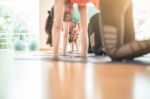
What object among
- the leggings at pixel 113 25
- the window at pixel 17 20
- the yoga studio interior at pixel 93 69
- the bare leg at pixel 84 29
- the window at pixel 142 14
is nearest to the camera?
the yoga studio interior at pixel 93 69

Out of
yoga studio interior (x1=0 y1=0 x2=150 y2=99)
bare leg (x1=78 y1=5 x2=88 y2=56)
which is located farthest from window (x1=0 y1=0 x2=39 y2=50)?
bare leg (x1=78 y1=5 x2=88 y2=56)

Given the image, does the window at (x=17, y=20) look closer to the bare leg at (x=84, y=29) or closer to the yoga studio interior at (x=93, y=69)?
the yoga studio interior at (x=93, y=69)

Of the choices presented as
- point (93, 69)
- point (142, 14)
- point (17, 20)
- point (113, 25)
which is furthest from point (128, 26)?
point (17, 20)

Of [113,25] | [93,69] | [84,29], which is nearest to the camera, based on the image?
[93,69]

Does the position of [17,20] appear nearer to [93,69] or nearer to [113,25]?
[113,25]

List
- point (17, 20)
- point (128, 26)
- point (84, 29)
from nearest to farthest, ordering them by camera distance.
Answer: point (128, 26) → point (84, 29) → point (17, 20)

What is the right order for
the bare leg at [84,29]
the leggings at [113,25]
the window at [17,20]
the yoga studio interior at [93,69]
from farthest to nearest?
the window at [17,20] → the bare leg at [84,29] → the leggings at [113,25] → the yoga studio interior at [93,69]

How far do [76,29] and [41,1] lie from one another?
12.5 ft

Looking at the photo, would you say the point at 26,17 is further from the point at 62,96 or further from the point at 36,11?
the point at 62,96

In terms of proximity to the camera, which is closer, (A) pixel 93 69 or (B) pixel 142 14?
(A) pixel 93 69

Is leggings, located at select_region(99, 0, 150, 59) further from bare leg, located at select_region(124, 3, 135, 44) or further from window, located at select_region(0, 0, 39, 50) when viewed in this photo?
window, located at select_region(0, 0, 39, 50)

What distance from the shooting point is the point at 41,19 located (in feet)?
22.8

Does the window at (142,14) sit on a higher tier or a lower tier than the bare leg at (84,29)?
higher

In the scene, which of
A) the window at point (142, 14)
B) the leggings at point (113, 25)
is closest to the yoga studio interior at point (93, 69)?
the leggings at point (113, 25)
